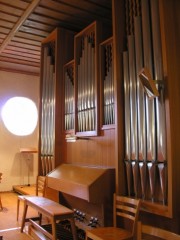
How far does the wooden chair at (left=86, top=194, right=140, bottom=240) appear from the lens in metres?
2.66

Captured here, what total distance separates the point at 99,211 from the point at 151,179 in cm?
113

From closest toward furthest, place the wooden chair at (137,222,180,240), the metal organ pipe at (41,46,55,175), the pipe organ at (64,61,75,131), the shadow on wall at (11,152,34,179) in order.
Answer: the wooden chair at (137,222,180,240)
the pipe organ at (64,61,75,131)
the metal organ pipe at (41,46,55,175)
the shadow on wall at (11,152,34,179)

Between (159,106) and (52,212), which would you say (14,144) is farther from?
(159,106)

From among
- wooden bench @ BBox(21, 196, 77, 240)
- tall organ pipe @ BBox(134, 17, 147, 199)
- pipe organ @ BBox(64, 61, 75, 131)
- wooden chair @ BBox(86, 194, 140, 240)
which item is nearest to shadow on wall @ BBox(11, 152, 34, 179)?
pipe organ @ BBox(64, 61, 75, 131)

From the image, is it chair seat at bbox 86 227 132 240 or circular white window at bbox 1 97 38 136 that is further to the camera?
circular white window at bbox 1 97 38 136

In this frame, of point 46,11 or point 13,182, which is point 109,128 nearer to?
point 46,11

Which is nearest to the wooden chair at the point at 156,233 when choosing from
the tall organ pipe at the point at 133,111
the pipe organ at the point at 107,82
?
the tall organ pipe at the point at 133,111

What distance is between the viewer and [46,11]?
14.1ft

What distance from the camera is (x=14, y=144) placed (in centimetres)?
715

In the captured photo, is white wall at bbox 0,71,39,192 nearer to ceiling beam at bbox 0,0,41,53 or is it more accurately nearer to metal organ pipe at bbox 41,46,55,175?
ceiling beam at bbox 0,0,41,53

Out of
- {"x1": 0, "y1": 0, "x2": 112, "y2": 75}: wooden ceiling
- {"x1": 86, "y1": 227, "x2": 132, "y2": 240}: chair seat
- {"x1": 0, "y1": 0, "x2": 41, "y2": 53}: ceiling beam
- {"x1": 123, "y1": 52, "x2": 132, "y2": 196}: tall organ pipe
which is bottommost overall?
{"x1": 86, "y1": 227, "x2": 132, "y2": 240}: chair seat

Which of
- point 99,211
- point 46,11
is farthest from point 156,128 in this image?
point 46,11

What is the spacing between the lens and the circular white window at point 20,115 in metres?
7.17

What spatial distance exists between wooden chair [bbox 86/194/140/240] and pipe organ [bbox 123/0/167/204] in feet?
0.49
